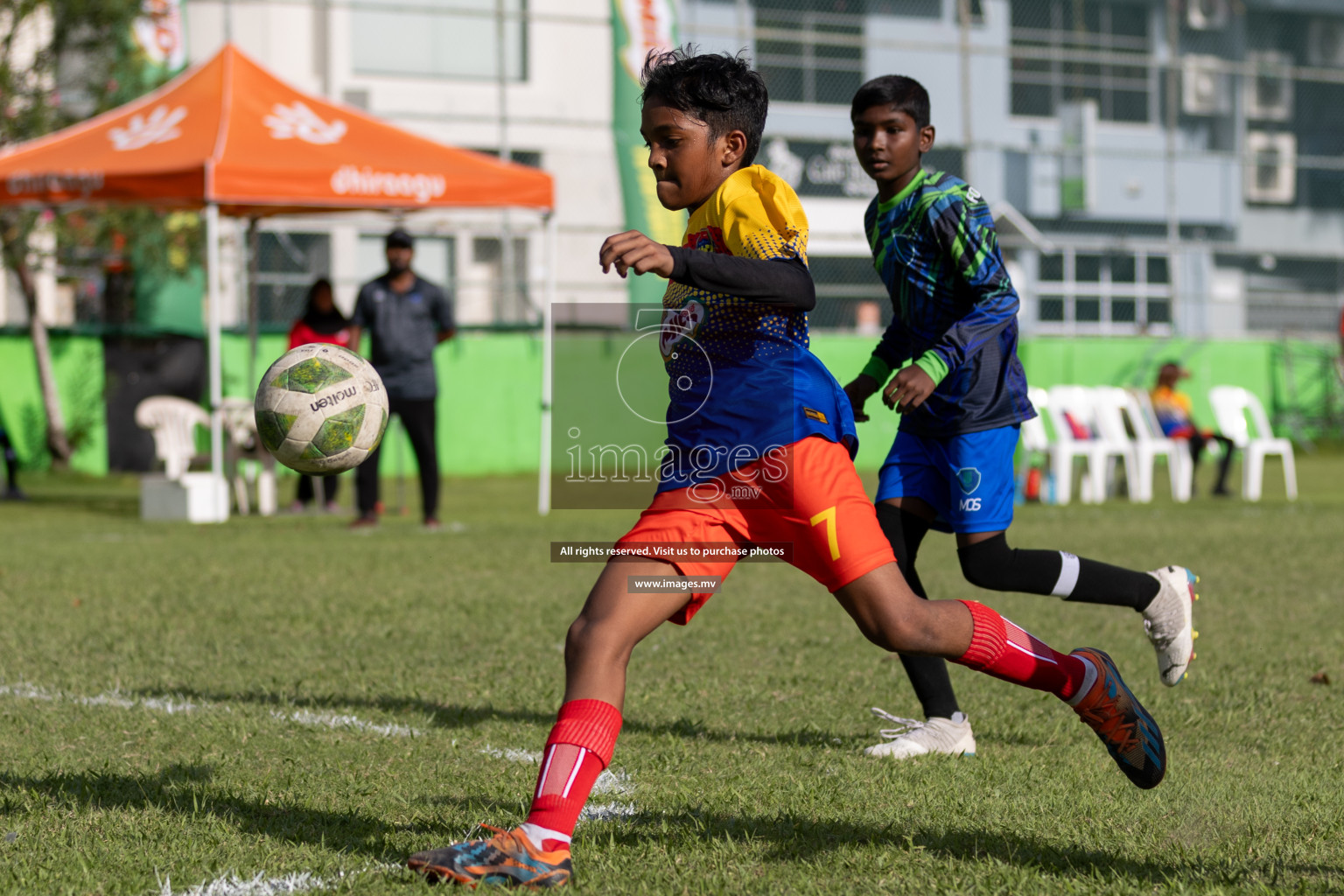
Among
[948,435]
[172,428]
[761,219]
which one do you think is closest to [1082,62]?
[172,428]

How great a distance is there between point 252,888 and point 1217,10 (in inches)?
1211

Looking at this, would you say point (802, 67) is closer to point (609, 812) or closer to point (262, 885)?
point (609, 812)

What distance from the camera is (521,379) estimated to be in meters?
19.0

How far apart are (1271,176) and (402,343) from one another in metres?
21.1

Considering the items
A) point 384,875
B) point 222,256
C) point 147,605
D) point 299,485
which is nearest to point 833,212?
point 222,256

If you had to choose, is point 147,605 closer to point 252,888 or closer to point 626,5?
point 252,888

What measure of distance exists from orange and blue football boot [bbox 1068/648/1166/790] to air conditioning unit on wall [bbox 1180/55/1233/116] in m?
25.8

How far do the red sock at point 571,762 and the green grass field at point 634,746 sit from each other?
172 mm

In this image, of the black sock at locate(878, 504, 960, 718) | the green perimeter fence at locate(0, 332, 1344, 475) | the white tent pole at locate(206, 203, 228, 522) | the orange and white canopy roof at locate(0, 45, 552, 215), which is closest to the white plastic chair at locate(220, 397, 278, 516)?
the white tent pole at locate(206, 203, 228, 522)

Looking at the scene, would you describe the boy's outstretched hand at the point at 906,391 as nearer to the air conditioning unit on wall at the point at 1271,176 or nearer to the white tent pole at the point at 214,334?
the white tent pole at the point at 214,334

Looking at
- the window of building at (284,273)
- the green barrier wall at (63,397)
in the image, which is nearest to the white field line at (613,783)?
the green barrier wall at (63,397)

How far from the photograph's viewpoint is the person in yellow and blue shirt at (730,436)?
3.10 meters

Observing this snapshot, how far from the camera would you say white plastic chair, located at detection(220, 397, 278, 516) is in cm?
1318

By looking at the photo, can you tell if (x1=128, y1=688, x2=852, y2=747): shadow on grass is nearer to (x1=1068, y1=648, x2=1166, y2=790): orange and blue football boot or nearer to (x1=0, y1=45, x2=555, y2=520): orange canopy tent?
(x1=1068, y1=648, x2=1166, y2=790): orange and blue football boot
